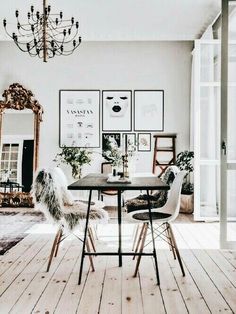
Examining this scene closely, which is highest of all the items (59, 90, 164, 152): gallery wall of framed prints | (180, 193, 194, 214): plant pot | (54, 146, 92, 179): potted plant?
(59, 90, 164, 152): gallery wall of framed prints

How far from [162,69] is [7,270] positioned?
496cm

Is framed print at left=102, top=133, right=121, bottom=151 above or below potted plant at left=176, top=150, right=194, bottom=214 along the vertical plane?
above

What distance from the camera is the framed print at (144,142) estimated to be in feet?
24.5

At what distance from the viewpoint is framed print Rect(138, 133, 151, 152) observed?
24.5 ft

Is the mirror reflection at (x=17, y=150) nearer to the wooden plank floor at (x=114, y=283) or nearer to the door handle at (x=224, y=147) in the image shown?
the wooden plank floor at (x=114, y=283)

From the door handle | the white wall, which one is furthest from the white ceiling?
the door handle

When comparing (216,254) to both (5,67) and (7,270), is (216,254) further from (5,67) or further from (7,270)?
(5,67)

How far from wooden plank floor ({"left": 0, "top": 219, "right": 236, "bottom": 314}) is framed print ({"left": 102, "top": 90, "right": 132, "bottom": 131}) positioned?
3163 mm

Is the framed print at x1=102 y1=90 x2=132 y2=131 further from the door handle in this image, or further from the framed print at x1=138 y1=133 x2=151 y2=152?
the door handle

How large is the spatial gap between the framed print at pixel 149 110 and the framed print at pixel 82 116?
725mm

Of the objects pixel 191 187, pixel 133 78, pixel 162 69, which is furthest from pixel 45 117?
pixel 191 187

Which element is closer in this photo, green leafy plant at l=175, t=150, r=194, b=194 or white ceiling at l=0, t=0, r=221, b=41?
white ceiling at l=0, t=0, r=221, b=41

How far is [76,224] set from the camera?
358 centimetres

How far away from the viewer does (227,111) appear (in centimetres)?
429
